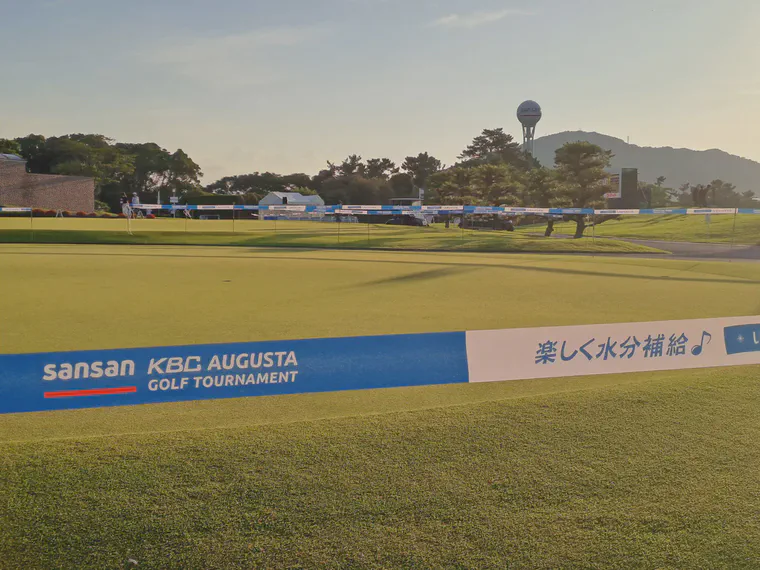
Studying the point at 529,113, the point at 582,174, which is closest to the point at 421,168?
the point at 529,113

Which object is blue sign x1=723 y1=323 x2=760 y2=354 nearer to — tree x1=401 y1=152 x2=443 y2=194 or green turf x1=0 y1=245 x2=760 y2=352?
green turf x1=0 y1=245 x2=760 y2=352

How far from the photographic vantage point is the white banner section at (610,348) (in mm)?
6043

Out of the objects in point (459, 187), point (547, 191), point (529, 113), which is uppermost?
point (529, 113)

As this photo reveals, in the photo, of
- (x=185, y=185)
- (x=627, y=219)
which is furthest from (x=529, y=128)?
(x=185, y=185)

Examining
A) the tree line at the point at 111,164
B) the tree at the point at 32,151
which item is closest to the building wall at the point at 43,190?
the tree line at the point at 111,164

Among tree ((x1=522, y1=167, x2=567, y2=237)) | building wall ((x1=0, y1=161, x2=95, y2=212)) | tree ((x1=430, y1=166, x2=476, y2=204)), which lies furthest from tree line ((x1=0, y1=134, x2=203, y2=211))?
tree ((x1=522, y1=167, x2=567, y2=237))

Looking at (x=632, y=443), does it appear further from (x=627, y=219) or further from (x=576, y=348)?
(x=627, y=219)

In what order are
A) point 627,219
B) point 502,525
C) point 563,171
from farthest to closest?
point 627,219 → point 563,171 → point 502,525

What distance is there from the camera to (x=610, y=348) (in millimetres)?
6441

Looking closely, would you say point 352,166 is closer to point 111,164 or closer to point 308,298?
point 111,164

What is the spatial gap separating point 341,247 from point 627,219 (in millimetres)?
58259

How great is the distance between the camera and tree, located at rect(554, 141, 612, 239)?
1693 inches

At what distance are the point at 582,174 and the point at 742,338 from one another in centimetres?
3880

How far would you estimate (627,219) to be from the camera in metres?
77.7
